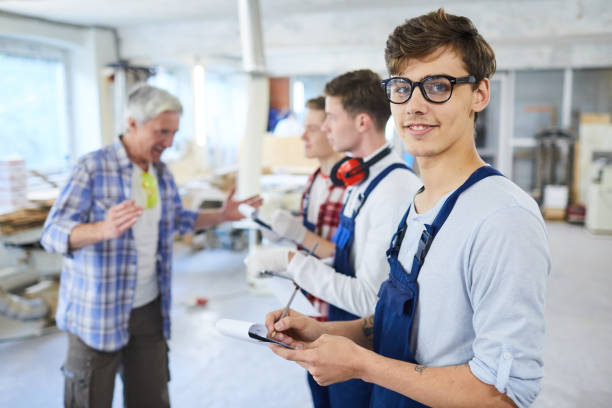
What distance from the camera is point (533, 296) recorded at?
35.3 inches

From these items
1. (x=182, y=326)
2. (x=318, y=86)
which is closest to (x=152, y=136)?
(x=182, y=326)

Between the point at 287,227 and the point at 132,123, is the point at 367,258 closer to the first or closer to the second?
the point at 287,227

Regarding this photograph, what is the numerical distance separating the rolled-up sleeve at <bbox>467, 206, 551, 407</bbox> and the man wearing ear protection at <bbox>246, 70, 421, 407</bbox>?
0.69m

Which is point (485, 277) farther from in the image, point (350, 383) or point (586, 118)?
point (586, 118)

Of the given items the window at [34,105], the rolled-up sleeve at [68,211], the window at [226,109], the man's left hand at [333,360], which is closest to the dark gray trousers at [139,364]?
the rolled-up sleeve at [68,211]

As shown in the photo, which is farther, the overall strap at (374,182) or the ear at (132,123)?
the ear at (132,123)

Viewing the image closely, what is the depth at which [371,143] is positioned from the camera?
2039 mm

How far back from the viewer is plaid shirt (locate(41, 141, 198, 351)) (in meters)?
2.18

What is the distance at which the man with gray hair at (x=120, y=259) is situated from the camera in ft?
7.16

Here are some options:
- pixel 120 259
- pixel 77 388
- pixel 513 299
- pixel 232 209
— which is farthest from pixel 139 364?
pixel 513 299

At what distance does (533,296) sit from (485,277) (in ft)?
0.29

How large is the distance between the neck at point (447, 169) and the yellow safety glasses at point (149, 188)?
166 cm

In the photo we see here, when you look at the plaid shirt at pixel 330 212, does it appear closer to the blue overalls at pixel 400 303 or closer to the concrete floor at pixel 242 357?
the blue overalls at pixel 400 303

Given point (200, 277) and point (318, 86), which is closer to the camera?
point (200, 277)
